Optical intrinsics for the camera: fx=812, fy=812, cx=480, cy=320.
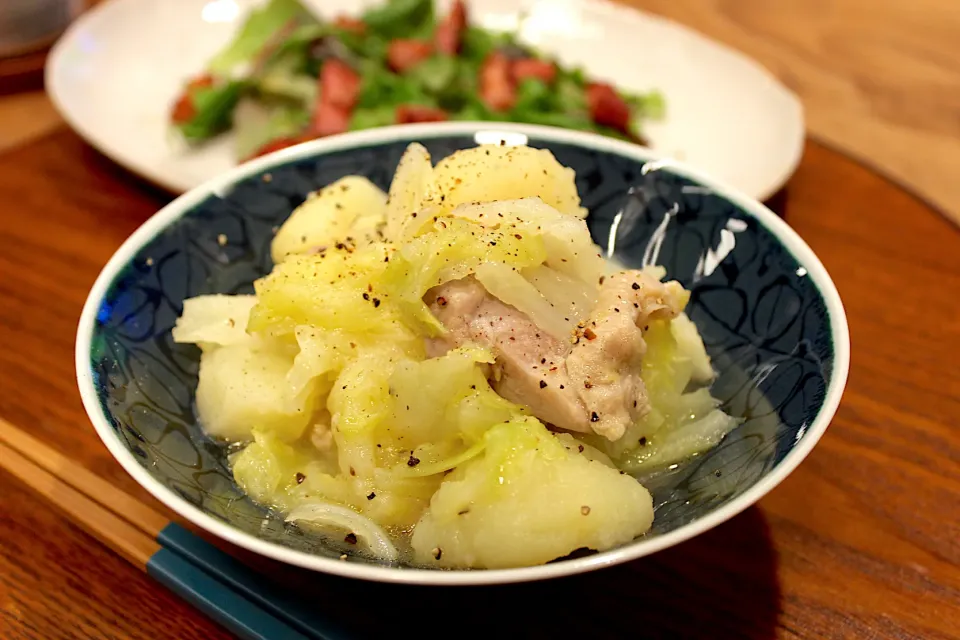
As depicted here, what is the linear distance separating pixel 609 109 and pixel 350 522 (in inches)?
94.1

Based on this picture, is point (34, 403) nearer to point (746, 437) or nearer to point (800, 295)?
point (746, 437)

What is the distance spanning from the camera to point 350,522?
1.32 metres

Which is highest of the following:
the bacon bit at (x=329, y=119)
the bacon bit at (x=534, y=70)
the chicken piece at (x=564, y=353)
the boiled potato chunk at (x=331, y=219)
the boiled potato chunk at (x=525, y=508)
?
the chicken piece at (x=564, y=353)

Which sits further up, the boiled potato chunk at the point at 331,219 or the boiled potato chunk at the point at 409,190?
the boiled potato chunk at the point at 409,190

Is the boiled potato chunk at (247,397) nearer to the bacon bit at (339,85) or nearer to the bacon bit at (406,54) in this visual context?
the bacon bit at (339,85)

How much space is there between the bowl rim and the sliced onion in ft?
0.36

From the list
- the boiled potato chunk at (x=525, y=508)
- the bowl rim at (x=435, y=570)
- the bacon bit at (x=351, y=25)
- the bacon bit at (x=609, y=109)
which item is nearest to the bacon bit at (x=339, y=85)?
the bacon bit at (x=351, y=25)

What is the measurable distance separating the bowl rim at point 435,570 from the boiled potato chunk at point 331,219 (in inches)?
6.7

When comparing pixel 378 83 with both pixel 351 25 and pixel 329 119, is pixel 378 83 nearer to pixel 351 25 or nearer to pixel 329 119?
pixel 329 119

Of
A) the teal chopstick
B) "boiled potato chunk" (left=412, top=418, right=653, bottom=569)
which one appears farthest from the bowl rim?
the teal chopstick

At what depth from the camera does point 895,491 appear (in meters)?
1.71

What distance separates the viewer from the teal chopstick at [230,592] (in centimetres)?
137

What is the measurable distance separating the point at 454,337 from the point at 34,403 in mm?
1150

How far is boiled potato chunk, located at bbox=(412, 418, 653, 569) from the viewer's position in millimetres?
1153
